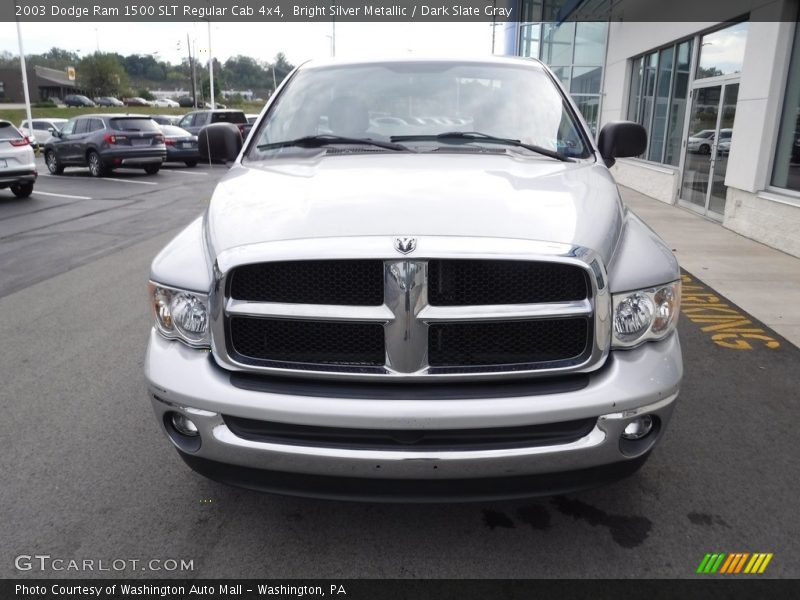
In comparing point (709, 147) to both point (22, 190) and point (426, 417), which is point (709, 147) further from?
point (22, 190)

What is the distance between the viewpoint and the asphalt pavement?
2.52 metres

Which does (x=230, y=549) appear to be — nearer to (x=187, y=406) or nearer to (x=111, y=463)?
(x=187, y=406)

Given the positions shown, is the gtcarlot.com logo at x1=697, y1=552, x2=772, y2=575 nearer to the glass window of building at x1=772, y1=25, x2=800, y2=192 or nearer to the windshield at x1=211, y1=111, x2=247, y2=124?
the glass window of building at x1=772, y1=25, x2=800, y2=192

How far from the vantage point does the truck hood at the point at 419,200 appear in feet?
7.45

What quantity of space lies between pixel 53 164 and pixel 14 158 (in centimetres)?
749

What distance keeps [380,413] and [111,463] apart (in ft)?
5.90

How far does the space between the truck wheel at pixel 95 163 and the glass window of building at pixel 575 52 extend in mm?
12632

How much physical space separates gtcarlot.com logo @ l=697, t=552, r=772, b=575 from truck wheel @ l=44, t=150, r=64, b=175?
21.2 metres

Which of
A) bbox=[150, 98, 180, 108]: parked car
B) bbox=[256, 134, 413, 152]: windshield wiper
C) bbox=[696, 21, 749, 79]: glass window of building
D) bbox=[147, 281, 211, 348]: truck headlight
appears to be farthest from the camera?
bbox=[150, 98, 180, 108]: parked car

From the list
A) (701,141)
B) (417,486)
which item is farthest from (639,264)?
(701,141)

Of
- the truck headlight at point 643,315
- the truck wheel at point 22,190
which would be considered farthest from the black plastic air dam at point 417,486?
the truck wheel at point 22,190

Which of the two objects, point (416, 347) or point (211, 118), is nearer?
point (416, 347)

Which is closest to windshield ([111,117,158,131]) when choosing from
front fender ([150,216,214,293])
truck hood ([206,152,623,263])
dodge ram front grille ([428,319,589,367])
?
truck hood ([206,152,623,263])

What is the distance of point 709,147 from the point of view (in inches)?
458
